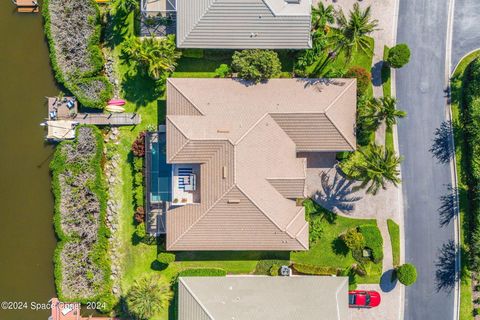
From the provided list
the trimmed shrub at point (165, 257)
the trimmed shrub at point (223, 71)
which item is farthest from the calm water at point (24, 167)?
the trimmed shrub at point (223, 71)

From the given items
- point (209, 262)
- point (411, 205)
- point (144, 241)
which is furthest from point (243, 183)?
point (411, 205)

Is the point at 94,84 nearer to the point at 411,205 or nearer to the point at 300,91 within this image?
the point at 300,91

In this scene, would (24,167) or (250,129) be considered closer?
(250,129)

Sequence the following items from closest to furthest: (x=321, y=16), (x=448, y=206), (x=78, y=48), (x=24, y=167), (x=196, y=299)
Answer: (x=196, y=299)
(x=321, y=16)
(x=78, y=48)
(x=448, y=206)
(x=24, y=167)

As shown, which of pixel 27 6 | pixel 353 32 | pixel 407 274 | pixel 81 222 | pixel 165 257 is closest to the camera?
pixel 353 32

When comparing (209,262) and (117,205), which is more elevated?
(117,205)

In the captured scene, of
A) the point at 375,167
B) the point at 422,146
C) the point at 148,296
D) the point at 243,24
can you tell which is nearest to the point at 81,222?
the point at 148,296

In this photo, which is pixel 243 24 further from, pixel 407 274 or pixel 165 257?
pixel 407 274
